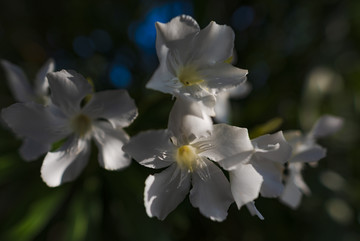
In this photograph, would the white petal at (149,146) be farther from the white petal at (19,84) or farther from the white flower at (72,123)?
the white petal at (19,84)

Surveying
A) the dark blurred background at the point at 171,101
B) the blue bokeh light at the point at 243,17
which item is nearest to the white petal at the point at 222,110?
the dark blurred background at the point at 171,101

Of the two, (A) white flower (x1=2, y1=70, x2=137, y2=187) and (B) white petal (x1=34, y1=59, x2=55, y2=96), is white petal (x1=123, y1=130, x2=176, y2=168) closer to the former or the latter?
A: (A) white flower (x1=2, y1=70, x2=137, y2=187)

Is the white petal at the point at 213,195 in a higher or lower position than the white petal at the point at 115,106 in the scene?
lower

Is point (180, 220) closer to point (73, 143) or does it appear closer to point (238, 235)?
point (238, 235)

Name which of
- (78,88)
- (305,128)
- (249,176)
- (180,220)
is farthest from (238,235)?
(78,88)

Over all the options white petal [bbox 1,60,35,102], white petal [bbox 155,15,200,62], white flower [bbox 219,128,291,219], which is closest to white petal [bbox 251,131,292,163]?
white flower [bbox 219,128,291,219]

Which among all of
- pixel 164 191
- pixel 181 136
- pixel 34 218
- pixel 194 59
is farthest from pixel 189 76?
pixel 34 218
